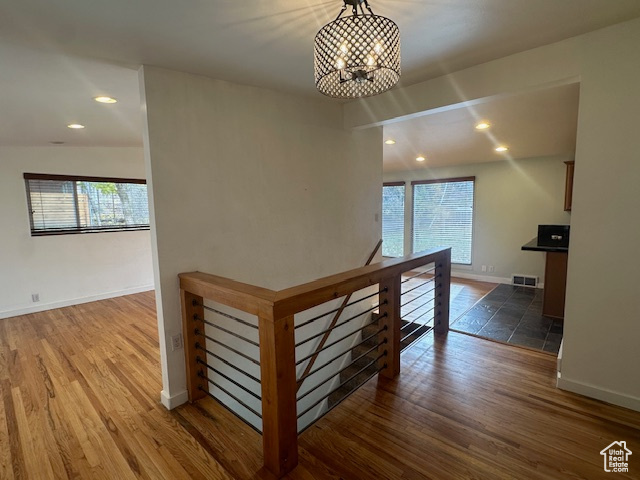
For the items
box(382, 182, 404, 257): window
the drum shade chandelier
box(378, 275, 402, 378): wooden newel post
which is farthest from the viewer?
box(382, 182, 404, 257): window

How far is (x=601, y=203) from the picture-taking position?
77.0 inches

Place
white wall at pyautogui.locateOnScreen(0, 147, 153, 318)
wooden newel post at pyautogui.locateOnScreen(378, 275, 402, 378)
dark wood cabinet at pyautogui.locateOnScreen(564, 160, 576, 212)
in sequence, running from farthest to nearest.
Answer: dark wood cabinet at pyautogui.locateOnScreen(564, 160, 576, 212) < white wall at pyautogui.locateOnScreen(0, 147, 153, 318) < wooden newel post at pyautogui.locateOnScreen(378, 275, 402, 378)

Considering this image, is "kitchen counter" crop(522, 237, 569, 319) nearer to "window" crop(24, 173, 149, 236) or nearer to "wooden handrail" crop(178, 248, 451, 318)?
"wooden handrail" crop(178, 248, 451, 318)

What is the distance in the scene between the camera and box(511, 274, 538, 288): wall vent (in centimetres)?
566

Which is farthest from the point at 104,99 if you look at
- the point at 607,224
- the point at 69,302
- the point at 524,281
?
the point at 524,281

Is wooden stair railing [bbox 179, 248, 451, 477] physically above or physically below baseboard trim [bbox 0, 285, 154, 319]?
Result: above

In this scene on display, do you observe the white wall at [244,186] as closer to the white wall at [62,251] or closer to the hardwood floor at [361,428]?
the hardwood floor at [361,428]

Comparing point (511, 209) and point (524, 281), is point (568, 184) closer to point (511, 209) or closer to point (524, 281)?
point (511, 209)

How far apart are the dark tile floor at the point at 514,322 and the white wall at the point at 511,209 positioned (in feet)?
3.11

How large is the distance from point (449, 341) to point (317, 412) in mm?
1772

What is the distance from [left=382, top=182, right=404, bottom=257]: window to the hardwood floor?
4922mm

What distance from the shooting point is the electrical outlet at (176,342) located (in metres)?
2.17

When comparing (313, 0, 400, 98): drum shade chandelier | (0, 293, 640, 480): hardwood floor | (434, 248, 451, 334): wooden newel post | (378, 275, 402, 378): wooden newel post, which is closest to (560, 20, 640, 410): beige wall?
(0, 293, 640, 480): hardwood floor

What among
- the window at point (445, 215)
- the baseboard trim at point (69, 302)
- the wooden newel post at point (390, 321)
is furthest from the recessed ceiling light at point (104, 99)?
the window at point (445, 215)
